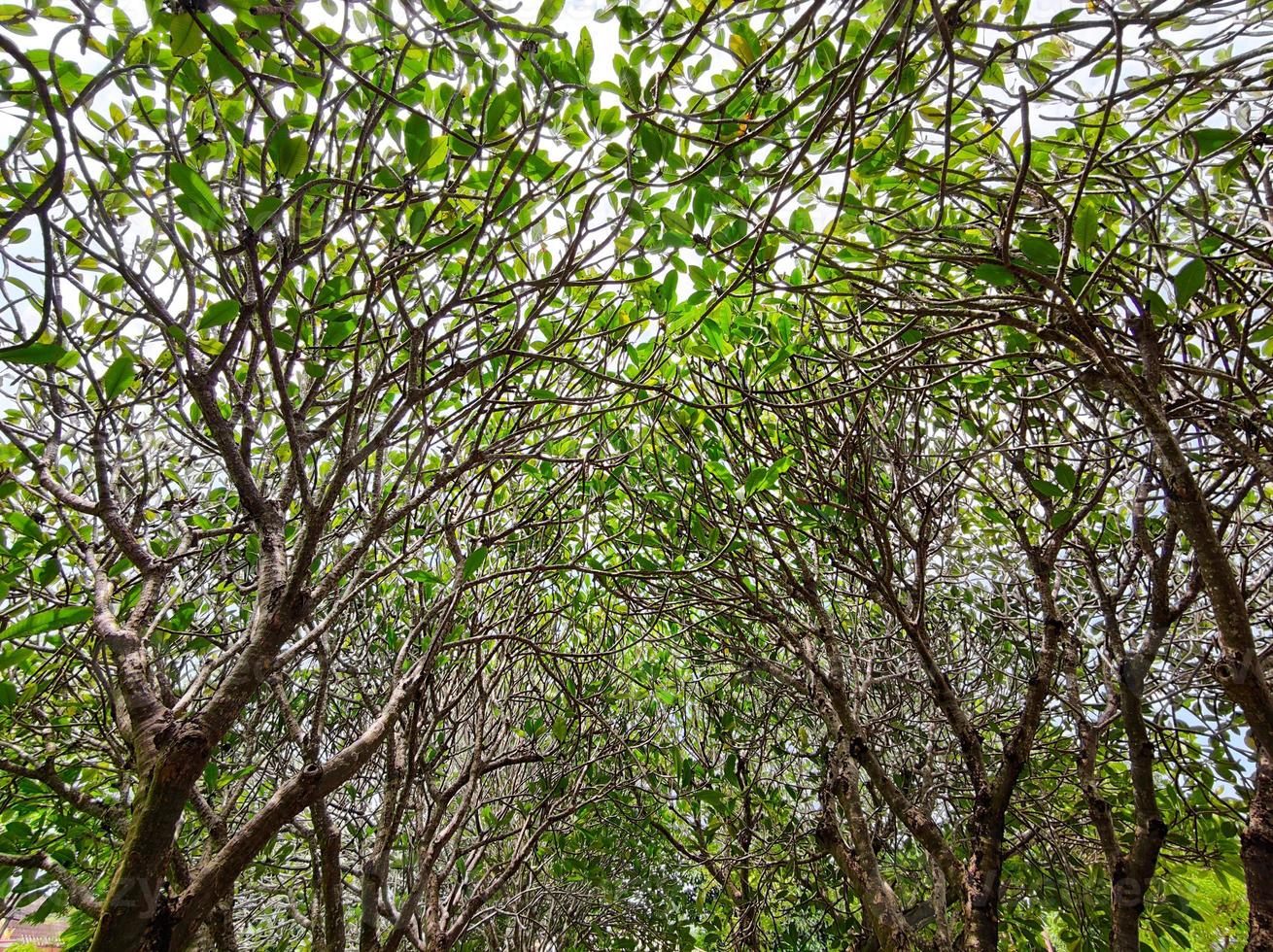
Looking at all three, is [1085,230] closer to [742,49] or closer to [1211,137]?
[1211,137]

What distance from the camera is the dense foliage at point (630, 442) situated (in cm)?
160

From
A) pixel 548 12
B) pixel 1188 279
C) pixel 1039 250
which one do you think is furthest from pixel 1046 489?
pixel 548 12

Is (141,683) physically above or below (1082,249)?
below

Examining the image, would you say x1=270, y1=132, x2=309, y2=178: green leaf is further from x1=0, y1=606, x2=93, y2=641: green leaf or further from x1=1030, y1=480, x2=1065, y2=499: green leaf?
x1=1030, y1=480, x2=1065, y2=499: green leaf

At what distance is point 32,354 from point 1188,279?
2377mm

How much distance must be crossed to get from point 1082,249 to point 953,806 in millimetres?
4049

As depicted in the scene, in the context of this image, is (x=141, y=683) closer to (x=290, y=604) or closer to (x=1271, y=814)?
(x=290, y=604)

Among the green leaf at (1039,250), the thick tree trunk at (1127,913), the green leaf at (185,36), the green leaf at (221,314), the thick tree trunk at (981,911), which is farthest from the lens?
the thick tree trunk at (981,911)

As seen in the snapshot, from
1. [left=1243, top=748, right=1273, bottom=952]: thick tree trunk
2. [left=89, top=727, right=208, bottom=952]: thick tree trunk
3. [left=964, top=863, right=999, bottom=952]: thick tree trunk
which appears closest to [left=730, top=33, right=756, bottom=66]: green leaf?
[left=89, top=727, right=208, bottom=952]: thick tree trunk

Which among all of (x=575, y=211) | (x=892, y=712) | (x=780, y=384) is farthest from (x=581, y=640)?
(x=575, y=211)

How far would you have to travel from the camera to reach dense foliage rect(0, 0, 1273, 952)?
5.24 ft

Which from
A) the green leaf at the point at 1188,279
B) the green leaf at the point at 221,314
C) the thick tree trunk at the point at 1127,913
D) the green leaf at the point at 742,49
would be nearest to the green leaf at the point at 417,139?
the green leaf at the point at 221,314

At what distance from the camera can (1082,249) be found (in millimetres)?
1659

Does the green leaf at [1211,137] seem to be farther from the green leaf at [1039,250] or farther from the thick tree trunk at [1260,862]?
the thick tree trunk at [1260,862]
